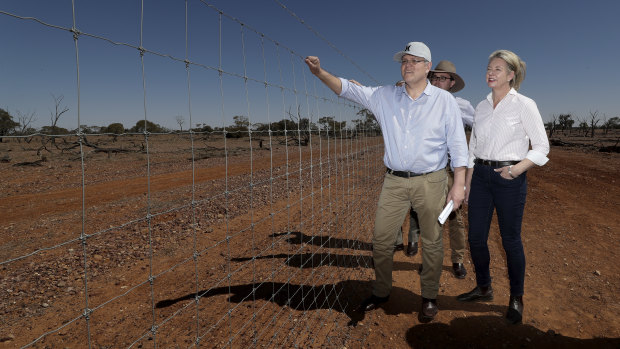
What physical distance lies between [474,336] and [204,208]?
4.47m

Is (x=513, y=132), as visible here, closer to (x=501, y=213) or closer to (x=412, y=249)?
(x=501, y=213)

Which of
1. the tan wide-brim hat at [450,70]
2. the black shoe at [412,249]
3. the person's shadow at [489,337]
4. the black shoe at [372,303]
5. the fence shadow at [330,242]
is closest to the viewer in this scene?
the person's shadow at [489,337]

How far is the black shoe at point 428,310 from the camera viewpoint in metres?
2.60

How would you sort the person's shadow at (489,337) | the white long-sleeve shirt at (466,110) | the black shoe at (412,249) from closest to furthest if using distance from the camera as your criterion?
the person's shadow at (489,337)
the white long-sleeve shirt at (466,110)
the black shoe at (412,249)

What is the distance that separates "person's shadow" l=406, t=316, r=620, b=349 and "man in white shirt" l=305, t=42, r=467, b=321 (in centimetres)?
16

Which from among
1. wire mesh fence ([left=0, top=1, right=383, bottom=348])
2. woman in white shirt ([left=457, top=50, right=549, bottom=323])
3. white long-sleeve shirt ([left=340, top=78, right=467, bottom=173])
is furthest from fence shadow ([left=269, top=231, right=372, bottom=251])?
white long-sleeve shirt ([left=340, top=78, right=467, bottom=173])

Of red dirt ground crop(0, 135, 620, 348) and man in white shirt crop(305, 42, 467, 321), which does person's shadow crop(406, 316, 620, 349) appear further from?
man in white shirt crop(305, 42, 467, 321)

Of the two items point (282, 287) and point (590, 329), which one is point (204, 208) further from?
point (590, 329)

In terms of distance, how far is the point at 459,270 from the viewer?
131 inches

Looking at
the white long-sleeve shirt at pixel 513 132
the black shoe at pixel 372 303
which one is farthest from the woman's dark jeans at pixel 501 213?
the black shoe at pixel 372 303

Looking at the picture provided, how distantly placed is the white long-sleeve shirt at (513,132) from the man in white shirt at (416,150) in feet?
0.69

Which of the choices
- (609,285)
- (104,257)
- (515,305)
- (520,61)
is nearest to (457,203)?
(515,305)

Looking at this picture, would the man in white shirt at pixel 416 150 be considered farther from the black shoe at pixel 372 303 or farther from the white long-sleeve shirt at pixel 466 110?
the white long-sleeve shirt at pixel 466 110

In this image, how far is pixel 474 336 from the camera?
96.3 inches
